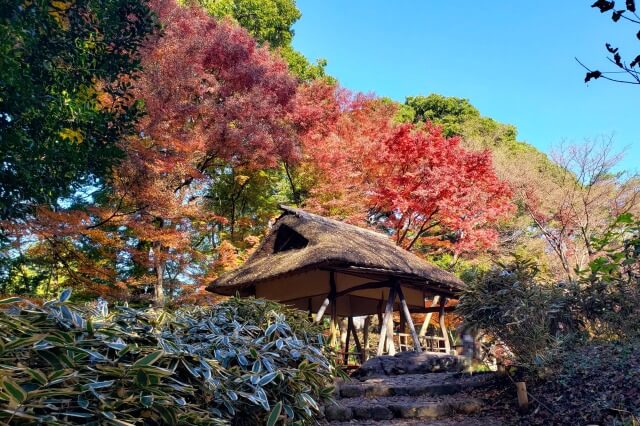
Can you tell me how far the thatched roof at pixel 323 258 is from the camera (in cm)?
786

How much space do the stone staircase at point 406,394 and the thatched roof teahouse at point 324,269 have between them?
5.11 ft

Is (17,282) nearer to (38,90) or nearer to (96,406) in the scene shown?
(38,90)

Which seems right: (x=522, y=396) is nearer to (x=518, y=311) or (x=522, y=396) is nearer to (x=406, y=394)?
(x=518, y=311)

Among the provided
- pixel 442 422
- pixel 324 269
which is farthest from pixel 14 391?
pixel 324 269

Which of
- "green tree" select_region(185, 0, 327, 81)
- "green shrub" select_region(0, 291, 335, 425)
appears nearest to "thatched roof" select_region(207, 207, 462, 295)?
"green shrub" select_region(0, 291, 335, 425)

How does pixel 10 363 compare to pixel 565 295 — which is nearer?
pixel 10 363

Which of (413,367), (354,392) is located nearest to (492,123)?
(413,367)

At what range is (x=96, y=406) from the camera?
1.46m

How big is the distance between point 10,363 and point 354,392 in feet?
14.3

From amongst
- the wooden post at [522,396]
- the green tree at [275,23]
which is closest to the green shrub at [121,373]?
the wooden post at [522,396]

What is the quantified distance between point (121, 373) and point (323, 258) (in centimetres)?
605

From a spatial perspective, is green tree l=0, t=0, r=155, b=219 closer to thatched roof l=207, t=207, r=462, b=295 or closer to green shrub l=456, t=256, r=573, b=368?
thatched roof l=207, t=207, r=462, b=295

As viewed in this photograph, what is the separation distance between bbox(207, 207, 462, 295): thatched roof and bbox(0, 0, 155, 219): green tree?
135 inches

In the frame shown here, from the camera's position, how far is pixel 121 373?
1582mm
